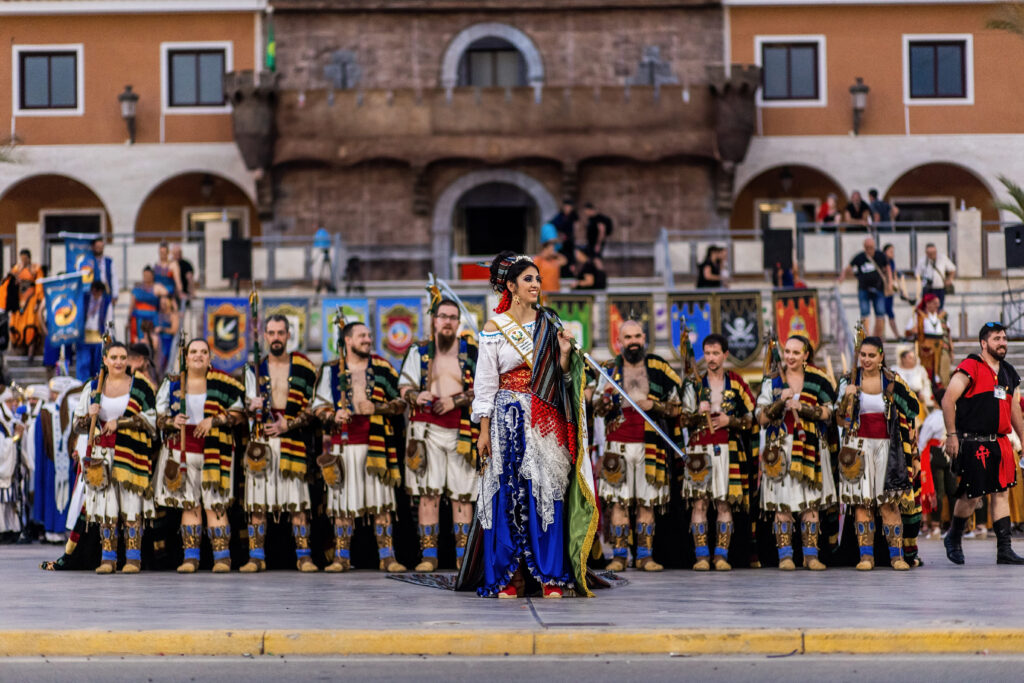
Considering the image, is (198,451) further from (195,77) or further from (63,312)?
(195,77)

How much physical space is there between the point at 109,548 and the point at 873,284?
1411cm

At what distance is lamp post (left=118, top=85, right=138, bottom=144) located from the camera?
114 feet

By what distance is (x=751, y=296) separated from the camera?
2319cm

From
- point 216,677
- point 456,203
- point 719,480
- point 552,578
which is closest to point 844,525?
point 719,480

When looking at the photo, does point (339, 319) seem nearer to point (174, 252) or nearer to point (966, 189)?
point (174, 252)

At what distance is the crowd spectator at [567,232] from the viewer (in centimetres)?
2538

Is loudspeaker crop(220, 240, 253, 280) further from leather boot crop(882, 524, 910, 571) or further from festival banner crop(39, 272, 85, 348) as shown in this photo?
leather boot crop(882, 524, 910, 571)

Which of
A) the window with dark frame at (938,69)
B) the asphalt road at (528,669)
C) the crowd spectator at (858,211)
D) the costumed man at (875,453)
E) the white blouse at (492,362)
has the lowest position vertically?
the asphalt road at (528,669)

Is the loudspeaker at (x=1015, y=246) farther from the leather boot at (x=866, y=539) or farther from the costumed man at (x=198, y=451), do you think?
the costumed man at (x=198, y=451)

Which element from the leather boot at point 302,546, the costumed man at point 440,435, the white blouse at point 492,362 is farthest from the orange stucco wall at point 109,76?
the white blouse at point 492,362

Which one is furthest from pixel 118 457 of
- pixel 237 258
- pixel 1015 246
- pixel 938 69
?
pixel 938 69

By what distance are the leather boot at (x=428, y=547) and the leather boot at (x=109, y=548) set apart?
241 centimetres

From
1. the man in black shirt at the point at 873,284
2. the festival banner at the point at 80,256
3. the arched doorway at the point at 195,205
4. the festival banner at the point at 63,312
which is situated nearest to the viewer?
the festival banner at the point at 63,312

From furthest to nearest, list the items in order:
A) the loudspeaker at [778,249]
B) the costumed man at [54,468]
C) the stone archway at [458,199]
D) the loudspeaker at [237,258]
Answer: the stone archway at [458,199], the loudspeaker at [237,258], the loudspeaker at [778,249], the costumed man at [54,468]
